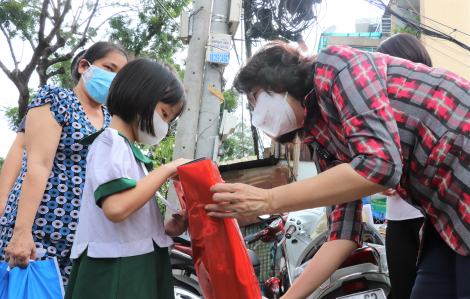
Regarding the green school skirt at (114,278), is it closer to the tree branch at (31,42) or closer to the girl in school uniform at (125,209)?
the girl in school uniform at (125,209)

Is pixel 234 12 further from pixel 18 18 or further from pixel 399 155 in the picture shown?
pixel 18 18

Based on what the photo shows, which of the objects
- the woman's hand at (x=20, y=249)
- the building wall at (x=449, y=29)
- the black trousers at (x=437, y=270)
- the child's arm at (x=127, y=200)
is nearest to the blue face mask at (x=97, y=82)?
the woman's hand at (x=20, y=249)

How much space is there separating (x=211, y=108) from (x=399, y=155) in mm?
3326

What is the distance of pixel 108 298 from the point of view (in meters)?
1.19

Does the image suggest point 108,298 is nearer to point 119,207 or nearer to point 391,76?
point 119,207

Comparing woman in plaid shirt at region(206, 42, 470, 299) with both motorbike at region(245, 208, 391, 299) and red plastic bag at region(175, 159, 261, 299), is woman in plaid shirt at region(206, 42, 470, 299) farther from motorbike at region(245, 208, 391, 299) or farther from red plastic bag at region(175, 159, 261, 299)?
motorbike at region(245, 208, 391, 299)

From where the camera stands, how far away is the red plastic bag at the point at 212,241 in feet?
4.05

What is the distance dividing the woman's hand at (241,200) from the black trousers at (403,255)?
3.73ft

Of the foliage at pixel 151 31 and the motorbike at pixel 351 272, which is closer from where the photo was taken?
the motorbike at pixel 351 272

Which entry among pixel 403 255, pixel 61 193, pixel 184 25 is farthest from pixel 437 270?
pixel 184 25

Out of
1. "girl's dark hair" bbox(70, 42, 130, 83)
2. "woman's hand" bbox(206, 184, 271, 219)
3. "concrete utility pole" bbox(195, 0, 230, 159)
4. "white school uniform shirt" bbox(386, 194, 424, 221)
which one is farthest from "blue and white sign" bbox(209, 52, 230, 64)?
"woman's hand" bbox(206, 184, 271, 219)

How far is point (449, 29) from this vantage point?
49.2 feet

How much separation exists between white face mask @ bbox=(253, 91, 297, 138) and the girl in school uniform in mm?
395

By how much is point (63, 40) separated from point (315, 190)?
434 inches
